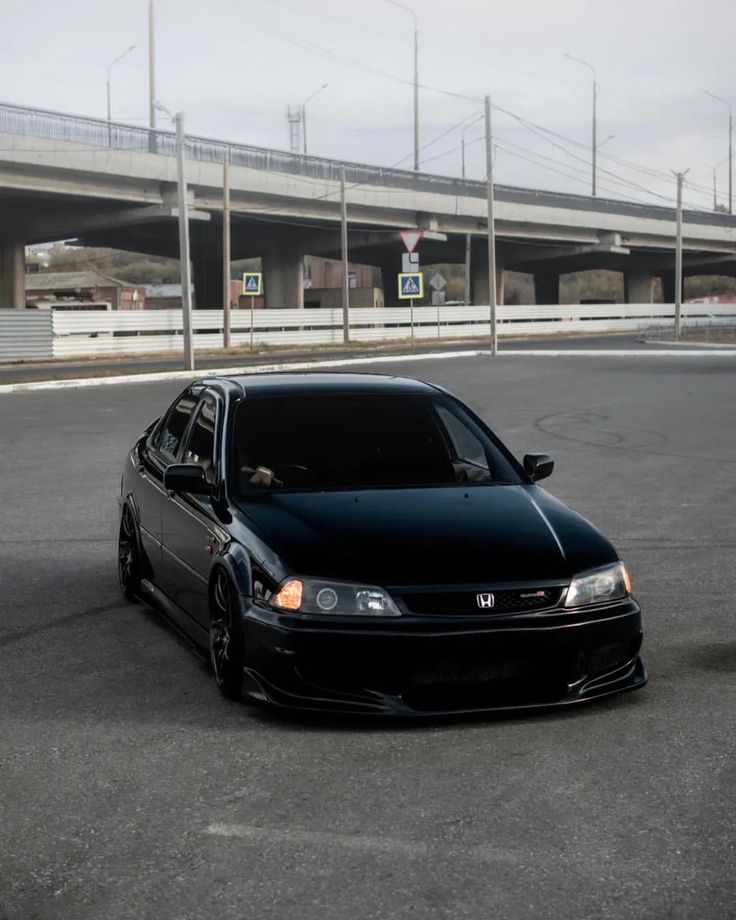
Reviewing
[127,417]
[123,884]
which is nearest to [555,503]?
[123,884]

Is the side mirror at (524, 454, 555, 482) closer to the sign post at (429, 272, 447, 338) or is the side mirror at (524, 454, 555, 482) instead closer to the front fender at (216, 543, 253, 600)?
the front fender at (216, 543, 253, 600)

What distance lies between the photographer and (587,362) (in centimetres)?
4044

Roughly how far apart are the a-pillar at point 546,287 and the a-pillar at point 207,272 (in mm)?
27479

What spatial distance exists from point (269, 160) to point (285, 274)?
1440cm

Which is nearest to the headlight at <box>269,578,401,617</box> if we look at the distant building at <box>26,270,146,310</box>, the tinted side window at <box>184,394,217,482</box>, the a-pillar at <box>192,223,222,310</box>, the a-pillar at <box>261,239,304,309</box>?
the tinted side window at <box>184,394,217,482</box>

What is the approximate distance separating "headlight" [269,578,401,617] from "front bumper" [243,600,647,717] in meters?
0.05

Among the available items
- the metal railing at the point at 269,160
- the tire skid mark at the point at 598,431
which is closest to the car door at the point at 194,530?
the tire skid mark at the point at 598,431

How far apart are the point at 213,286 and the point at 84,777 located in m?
79.5

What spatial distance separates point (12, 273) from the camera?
61875mm

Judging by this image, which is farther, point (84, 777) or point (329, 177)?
point (329, 177)

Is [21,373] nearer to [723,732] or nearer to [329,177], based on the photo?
[329,177]

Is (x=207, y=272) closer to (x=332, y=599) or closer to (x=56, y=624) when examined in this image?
(x=56, y=624)

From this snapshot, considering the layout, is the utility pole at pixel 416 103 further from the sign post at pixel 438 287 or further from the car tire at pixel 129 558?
the car tire at pixel 129 558

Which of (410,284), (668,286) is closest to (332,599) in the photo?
(410,284)
